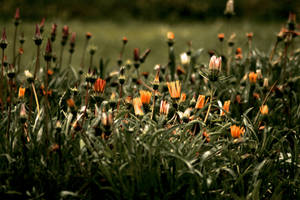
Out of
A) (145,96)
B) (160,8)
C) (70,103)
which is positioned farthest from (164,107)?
(160,8)

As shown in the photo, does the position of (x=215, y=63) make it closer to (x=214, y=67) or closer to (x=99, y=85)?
(x=214, y=67)

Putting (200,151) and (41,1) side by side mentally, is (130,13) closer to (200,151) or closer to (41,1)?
(41,1)

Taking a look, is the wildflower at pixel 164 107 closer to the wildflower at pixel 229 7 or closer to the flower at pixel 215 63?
the flower at pixel 215 63

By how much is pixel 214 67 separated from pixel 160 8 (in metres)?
6.50

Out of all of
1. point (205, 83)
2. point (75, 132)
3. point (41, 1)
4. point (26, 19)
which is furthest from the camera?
point (41, 1)

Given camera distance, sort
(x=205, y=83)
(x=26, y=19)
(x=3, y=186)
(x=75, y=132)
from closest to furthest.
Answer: (x=3, y=186), (x=75, y=132), (x=205, y=83), (x=26, y=19)

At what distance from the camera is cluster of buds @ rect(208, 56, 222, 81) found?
1.89m

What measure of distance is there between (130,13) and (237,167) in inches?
255

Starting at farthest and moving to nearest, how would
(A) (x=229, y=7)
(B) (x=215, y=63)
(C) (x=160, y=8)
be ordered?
1. (C) (x=160, y=8)
2. (A) (x=229, y=7)
3. (B) (x=215, y=63)

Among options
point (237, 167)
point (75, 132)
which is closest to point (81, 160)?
point (75, 132)

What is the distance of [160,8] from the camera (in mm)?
8195

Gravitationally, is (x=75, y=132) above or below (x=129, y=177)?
above

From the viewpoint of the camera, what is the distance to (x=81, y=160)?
70.7 inches

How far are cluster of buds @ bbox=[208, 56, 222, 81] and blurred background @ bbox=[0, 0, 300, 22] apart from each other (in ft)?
19.6
